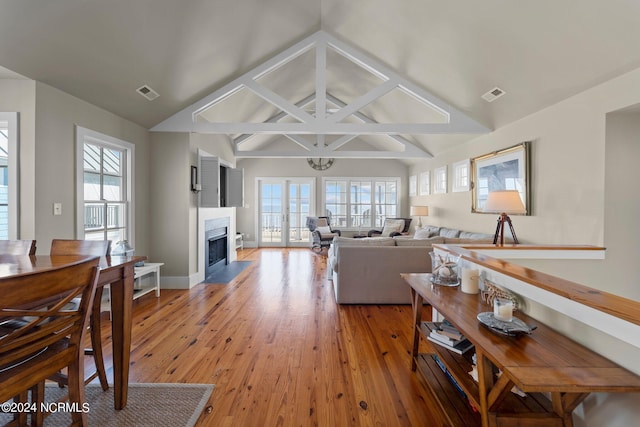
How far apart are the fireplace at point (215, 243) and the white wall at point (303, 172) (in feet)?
7.47

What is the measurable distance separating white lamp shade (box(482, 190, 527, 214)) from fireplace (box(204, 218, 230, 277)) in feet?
13.8

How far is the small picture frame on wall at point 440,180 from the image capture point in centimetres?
589

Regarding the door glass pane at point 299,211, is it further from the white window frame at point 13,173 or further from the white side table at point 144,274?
the white window frame at point 13,173

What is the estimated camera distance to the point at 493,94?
3551 mm

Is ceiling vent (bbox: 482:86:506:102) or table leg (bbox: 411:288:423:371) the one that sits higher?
ceiling vent (bbox: 482:86:506:102)

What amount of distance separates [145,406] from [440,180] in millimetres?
5989

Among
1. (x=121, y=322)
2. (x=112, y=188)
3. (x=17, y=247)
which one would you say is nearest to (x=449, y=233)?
(x=121, y=322)

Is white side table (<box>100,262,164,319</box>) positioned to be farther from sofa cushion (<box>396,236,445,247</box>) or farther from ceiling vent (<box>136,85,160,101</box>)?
sofa cushion (<box>396,236,445,247</box>)

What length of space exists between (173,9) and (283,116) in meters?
3.82

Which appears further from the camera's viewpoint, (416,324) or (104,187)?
(104,187)

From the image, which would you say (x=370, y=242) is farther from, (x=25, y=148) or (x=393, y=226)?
(x=393, y=226)

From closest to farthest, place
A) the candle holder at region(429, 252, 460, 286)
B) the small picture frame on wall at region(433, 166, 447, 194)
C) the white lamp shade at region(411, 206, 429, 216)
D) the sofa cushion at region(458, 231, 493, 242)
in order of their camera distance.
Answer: the candle holder at region(429, 252, 460, 286) → the sofa cushion at region(458, 231, 493, 242) → the small picture frame on wall at region(433, 166, 447, 194) → the white lamp shade at region(411, 206, 429, 216)

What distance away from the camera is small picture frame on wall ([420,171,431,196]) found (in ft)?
22.0

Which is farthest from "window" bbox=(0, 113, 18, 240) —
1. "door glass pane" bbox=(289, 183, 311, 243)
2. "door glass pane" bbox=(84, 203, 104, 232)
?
"door glass pane" bbox=(289, 183, 311, 243)
